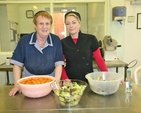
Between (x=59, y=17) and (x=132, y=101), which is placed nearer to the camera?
(x=132, y=101)

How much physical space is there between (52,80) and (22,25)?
4.64 m

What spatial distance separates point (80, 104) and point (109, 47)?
77.4 inches

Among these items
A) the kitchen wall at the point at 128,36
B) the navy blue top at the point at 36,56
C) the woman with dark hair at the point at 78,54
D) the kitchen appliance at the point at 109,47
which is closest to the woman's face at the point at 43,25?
the navy blue top at the point at 36,56

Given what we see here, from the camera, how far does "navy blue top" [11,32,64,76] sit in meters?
1.46

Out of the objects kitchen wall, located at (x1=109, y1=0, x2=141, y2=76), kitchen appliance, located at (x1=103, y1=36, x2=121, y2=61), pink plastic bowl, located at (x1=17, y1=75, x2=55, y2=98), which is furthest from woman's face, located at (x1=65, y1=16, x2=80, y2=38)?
kitchen wall, located at (x1=109, y1=0, x2=141, y2=76)

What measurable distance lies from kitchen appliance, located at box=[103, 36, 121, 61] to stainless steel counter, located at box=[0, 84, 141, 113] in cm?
170

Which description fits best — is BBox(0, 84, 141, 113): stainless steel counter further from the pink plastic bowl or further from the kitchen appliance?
the kitchen appliance

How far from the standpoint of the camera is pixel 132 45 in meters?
3.57

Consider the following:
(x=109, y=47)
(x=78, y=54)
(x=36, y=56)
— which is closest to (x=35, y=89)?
(x=36, y=56)

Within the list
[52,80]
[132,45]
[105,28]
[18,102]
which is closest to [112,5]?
[105,28]

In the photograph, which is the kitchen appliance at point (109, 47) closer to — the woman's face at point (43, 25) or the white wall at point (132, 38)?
the white wall at point (132, 38)

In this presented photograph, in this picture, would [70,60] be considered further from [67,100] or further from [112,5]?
[112,5]

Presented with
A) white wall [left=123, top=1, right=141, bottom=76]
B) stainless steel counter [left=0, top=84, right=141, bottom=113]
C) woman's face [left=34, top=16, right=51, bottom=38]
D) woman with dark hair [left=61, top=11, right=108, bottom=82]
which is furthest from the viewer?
white wall [left=123, top=1, right=141, bottom=76]

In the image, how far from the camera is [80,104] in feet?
3.48
